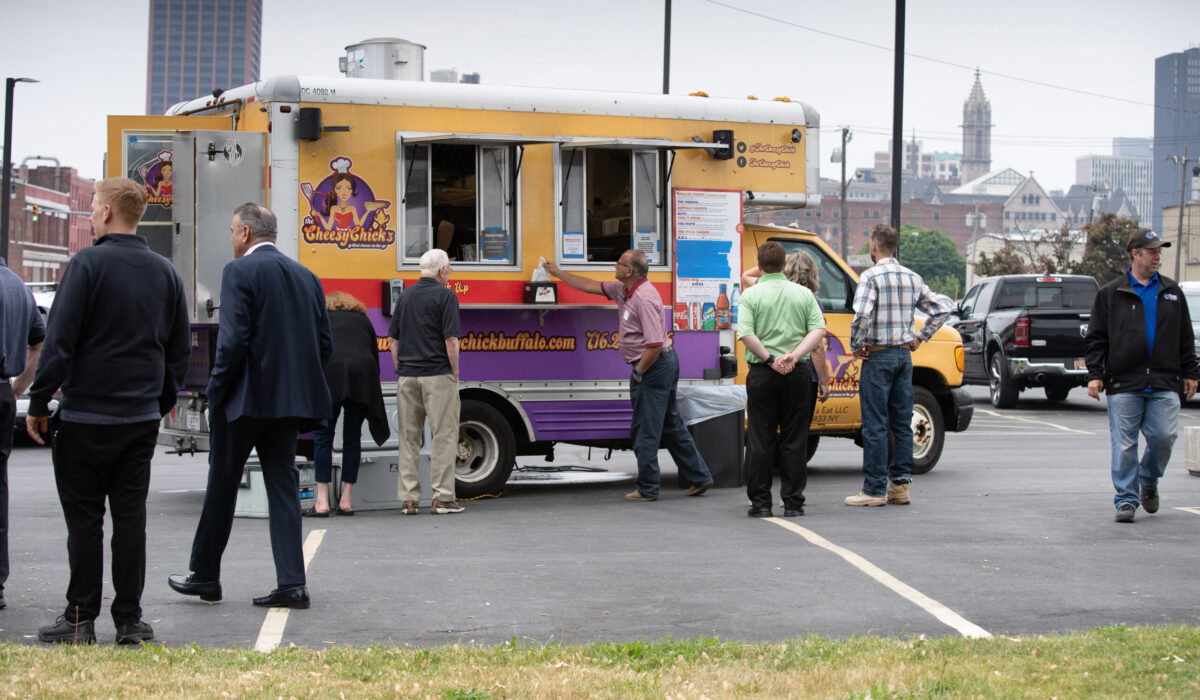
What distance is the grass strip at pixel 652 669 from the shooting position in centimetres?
A: 468

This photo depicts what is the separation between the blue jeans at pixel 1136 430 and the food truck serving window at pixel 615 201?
3694 millimetres

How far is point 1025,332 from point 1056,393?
2.66 meters

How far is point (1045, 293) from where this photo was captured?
22.6 metres

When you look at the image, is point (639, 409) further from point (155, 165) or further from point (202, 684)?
point (202, 684)

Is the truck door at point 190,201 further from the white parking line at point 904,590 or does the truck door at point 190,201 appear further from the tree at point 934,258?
the tree at point 934,258

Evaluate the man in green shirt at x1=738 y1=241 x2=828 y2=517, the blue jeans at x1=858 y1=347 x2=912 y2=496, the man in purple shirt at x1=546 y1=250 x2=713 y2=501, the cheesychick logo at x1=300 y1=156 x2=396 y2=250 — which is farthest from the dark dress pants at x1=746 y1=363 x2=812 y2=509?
the cheesychick logo at x1=300 y1=156 x2=396 y2=250

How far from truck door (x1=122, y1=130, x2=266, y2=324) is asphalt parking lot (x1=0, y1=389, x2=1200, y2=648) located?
1.74m

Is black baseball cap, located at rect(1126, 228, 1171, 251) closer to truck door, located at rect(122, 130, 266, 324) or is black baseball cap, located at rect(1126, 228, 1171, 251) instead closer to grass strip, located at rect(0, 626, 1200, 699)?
grass strip, located at rect(0, 626, 1200, 699)

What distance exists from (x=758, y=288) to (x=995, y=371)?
13901 mm

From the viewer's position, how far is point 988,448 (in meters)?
15.5

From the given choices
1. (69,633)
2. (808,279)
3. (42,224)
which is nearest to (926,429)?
(808,279)

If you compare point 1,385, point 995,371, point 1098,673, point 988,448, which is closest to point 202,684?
point 1,385

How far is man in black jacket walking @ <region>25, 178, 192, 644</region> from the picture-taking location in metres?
5.64

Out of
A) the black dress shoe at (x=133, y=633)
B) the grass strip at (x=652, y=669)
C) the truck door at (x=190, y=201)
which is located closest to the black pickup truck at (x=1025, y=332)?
the truck door at (x=190, y=201)
